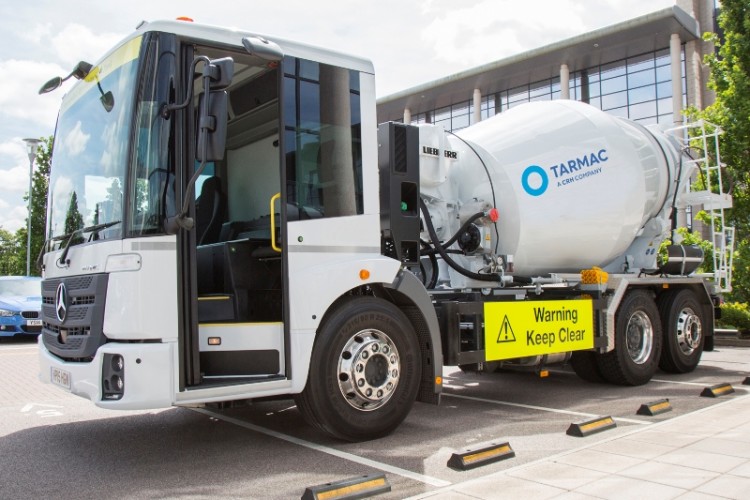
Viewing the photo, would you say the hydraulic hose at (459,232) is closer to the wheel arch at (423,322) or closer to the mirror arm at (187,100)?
the wheel arch at (423,322)

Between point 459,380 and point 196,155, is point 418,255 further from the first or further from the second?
point 459,380

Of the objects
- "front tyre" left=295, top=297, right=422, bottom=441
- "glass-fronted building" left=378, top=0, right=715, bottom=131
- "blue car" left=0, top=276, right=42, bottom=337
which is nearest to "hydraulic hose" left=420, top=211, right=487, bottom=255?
"front tyre" left=295, top=297, right=422, bottom=441

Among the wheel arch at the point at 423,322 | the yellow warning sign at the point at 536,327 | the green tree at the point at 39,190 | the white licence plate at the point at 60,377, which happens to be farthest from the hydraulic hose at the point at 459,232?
the green tree at the point at 39,190

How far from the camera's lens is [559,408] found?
7.05 m

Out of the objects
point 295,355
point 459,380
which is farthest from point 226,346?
point 459,380

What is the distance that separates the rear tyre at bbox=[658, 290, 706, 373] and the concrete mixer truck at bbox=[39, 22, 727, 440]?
4.71 feet

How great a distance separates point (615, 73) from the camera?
3544 centimetres

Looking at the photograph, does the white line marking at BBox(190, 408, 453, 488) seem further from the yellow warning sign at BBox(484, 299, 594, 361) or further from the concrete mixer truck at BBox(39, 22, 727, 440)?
the yellow warning sign at BBox(484, 299, 594, 361)

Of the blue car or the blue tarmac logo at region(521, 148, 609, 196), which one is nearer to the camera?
the blue tarmac logo at region(521, 148, 609, 196)

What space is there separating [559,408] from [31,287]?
1452cm

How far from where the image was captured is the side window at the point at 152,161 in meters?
4.55

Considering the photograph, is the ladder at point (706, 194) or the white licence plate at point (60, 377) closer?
the white licence plate at point (60, 377)

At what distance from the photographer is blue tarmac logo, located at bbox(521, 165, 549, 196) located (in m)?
7.46

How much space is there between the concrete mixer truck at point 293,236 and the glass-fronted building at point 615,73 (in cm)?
2238
